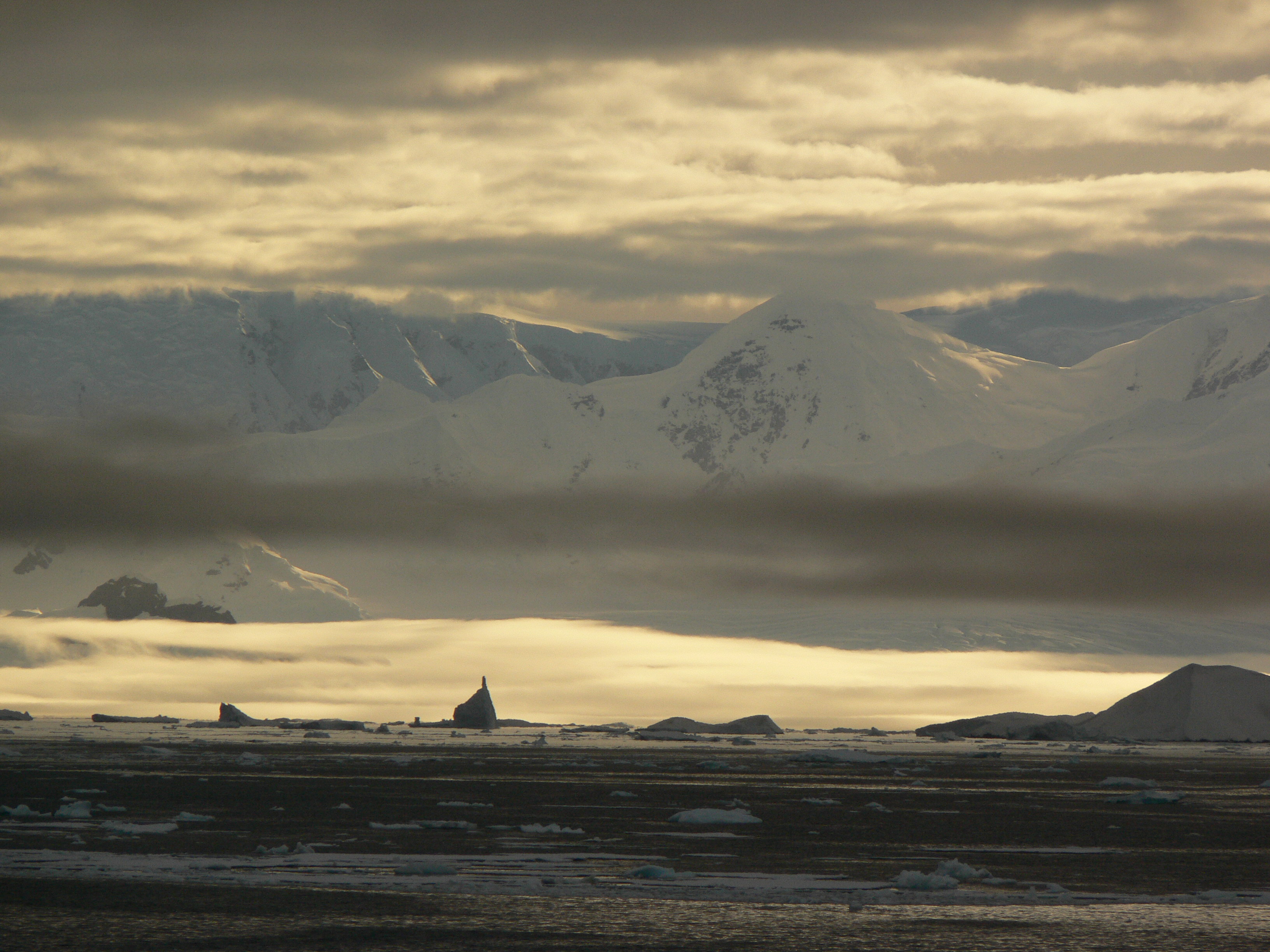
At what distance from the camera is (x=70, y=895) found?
153 ft

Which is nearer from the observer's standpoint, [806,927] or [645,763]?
[806,927]

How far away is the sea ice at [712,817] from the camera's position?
77.1 metres

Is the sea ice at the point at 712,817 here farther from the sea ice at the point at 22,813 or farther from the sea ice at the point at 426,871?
the sea ice at the point at 22,813

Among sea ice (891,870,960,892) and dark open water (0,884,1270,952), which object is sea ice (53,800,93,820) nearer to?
dark open water (0,884,1270,952)

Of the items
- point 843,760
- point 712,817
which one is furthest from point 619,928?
point 843,760

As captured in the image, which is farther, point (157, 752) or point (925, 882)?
point (157, 752)

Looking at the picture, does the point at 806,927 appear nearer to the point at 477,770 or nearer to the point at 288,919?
the point at 288,919

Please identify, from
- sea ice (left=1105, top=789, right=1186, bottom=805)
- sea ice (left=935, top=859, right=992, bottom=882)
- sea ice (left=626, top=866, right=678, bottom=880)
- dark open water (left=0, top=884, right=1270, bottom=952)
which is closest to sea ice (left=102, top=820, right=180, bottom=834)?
dark open water (left=0, top=884, right=1270, bottom=952)

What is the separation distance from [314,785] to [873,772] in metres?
60.9

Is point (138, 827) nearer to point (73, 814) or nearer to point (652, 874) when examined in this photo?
point (73, 814)

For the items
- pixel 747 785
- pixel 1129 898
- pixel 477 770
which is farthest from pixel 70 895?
pixel 477 770

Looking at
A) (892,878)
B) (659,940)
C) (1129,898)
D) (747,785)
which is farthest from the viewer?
(747,785)

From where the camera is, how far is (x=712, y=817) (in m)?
77.2

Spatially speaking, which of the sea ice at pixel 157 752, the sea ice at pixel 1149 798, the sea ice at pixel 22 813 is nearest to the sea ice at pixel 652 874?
the sea ice at pixel 22 813
